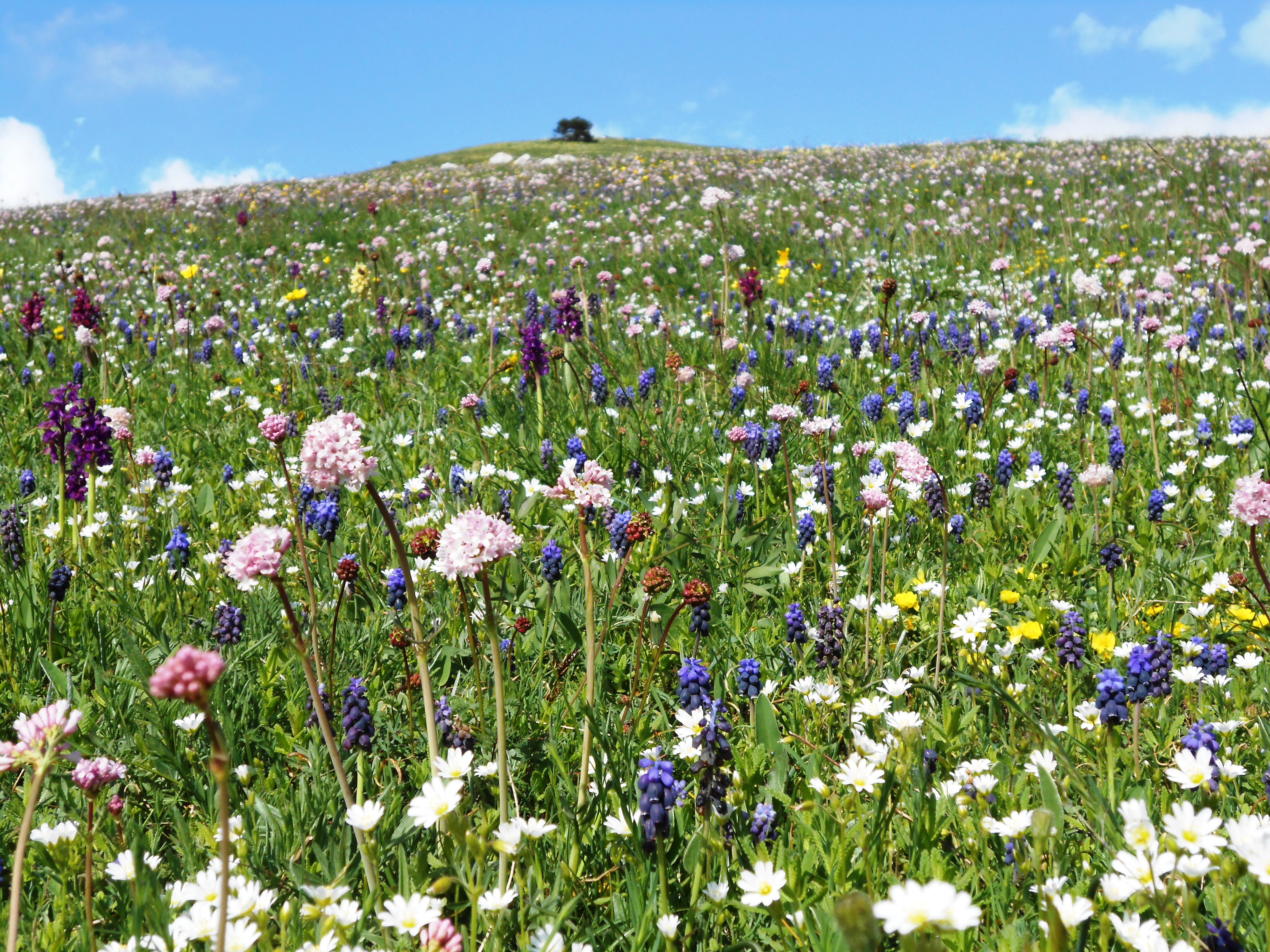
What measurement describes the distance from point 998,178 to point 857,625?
1580 cm

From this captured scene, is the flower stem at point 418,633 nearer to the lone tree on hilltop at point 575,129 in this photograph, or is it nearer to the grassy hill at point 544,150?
the grassy hill at point 544,150

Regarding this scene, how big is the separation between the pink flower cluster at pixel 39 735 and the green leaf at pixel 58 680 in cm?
156

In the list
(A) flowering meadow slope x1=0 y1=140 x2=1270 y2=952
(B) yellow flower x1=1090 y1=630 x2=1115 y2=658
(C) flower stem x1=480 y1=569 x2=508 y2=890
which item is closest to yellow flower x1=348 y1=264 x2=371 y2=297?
(A) flowering meadow slope x1=0 y1=140 x2=1270 y2=952

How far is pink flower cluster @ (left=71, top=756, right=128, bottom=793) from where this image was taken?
1765 mm

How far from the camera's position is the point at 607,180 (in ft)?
65.2

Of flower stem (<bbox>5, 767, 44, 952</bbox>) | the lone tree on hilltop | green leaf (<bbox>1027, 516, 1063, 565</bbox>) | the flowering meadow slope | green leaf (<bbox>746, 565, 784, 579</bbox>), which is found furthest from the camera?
the lone tree on hilltop

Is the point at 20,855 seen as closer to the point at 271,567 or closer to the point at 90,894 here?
the point at 90,894

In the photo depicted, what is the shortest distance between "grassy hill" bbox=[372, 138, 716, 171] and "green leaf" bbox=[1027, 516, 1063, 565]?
30.9 m

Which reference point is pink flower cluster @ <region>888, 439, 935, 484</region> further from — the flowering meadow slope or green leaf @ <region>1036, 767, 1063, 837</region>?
green leaf @ <region>1036, 767, 1063, 837</region>

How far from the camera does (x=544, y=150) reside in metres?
44.8

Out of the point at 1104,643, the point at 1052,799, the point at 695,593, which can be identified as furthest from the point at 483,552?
the point at 1104,643

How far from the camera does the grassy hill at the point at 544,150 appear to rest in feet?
124

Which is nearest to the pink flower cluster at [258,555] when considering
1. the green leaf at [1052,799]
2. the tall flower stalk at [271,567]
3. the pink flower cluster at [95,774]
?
the tall flower stalk at [271,567]

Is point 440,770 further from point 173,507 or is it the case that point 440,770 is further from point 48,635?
point 173,507
